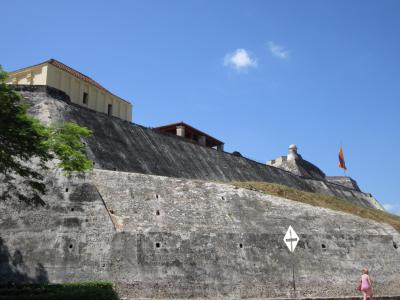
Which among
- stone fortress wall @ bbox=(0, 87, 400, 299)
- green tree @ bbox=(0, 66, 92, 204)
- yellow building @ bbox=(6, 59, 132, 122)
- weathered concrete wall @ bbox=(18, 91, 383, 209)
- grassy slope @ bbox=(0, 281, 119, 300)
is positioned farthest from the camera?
yellow building @ bbox=(6, 59, 132, 122)

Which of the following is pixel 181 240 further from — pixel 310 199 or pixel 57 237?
pixel 310 199

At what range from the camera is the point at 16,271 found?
45.2 feet

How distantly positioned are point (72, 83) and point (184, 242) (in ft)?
55.5

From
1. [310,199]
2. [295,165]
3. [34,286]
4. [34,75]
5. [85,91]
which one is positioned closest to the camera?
[34,286]

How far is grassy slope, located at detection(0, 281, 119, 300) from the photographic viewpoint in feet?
33.8

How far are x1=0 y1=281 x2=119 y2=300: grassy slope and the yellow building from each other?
17.4 m

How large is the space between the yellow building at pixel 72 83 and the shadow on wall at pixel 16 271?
14775 mm

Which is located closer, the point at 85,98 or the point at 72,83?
the point at 72,83

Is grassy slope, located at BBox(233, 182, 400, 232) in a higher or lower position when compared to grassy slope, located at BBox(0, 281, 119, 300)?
higher

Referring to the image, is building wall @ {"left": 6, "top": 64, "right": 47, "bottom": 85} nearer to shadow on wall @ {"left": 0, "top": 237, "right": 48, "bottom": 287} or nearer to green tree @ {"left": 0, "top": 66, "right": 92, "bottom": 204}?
shadow on wall @ {"left": 0, "top": 237, "right": 48, "bottom": 287}

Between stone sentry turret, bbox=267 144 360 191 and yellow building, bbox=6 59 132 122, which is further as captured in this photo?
stone sentry turret, bbox=267 144 360 191

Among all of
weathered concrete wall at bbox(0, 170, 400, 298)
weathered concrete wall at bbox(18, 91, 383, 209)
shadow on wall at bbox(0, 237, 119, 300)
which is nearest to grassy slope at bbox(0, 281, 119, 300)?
shadow on wall at bbox(0, 237, 119, 300)

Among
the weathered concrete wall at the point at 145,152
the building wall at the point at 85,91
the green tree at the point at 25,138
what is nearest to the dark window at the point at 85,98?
the building wall at the point at 85,91

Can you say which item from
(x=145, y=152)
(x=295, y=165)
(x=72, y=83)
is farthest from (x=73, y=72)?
(x=295, y=165)
